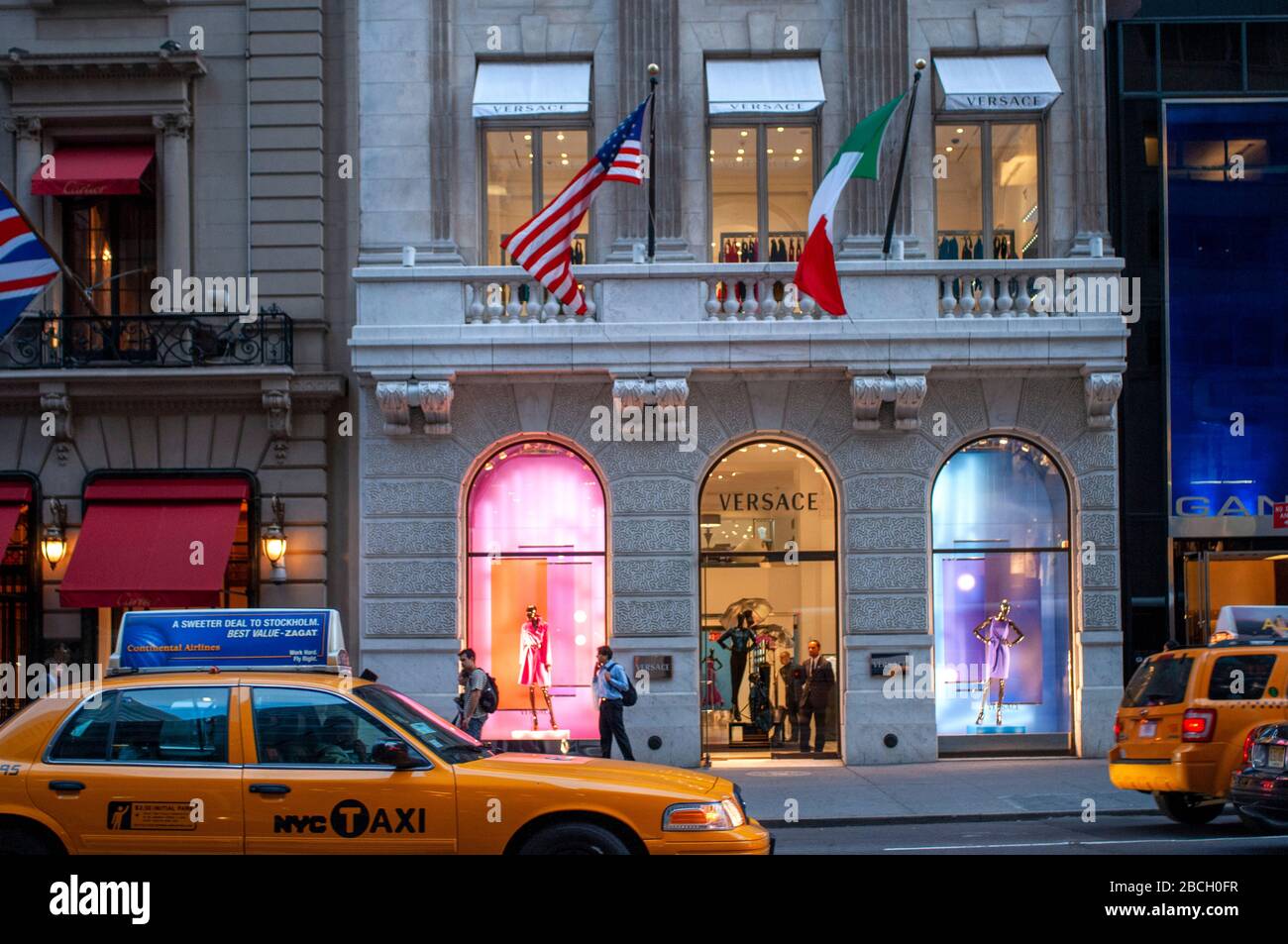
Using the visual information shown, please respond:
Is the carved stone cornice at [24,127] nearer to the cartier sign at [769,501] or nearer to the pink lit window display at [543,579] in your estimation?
the pink lit window display at [543,579]

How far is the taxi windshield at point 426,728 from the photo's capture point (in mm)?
8688

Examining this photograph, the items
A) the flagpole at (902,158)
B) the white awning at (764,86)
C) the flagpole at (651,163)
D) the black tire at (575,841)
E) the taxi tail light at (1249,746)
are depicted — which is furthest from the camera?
the white awning at (764,86)

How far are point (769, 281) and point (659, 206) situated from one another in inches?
79.2

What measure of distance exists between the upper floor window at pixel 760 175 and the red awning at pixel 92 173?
8.63 m

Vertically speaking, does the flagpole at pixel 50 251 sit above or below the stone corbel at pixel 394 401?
above

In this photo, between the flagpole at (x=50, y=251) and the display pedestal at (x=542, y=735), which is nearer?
the flagpole at (x=50, y=251)

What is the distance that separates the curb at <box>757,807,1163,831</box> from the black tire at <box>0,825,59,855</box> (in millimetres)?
8438

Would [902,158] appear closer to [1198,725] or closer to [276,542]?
[1198,725]

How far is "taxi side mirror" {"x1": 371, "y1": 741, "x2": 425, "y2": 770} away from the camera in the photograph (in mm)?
8289

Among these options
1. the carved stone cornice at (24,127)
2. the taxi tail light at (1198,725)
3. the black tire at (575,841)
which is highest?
the carved stone cornice at (24,127)

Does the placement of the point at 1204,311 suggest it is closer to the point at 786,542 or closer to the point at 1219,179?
the point at 1219,179

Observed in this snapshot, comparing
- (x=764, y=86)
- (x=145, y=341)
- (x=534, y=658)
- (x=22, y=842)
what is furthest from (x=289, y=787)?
(x=764, y=86)

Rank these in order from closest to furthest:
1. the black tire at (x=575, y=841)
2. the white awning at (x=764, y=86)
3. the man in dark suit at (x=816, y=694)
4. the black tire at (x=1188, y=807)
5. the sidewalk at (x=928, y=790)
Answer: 1. the black tire at (x=575, y=841)
2. the black tire at (x=1188, y=807)
3. the sidewalk at (x=928, y=790)
4. the man in dark suit at (x=816, y=694)
5. the white awning at (x=764, y=86)

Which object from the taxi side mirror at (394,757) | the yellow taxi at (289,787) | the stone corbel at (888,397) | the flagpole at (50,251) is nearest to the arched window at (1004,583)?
the stone corbel at (888,397)
